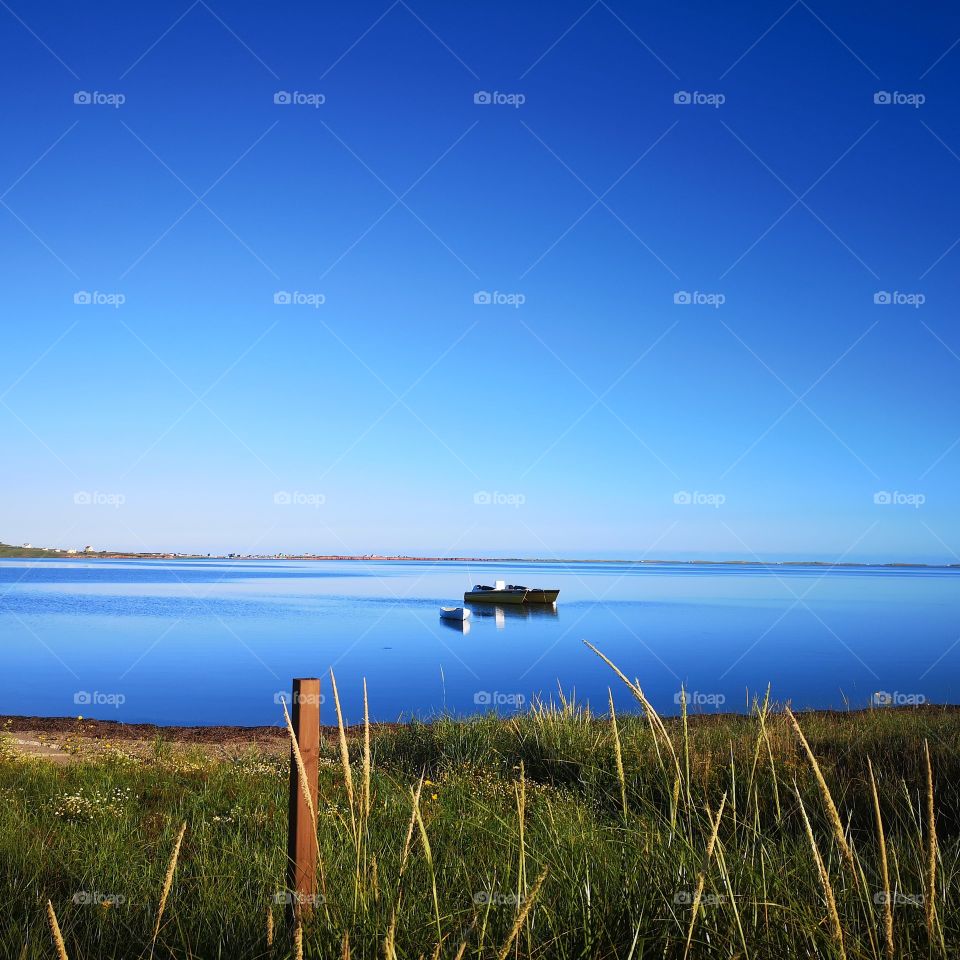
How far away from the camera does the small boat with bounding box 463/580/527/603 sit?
56.7m

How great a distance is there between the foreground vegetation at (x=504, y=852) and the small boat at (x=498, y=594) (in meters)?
46.2

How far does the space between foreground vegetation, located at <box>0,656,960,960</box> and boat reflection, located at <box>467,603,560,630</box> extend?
43399mm

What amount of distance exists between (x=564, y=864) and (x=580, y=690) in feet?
70.0

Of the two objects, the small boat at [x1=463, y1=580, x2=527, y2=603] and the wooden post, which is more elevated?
the small boat at [x1=463, y1=580, x2=527, y2=603]

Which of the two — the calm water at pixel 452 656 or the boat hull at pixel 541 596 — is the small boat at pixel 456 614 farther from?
the boat hull at pixel 541 596

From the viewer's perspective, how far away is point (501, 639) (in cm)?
4106

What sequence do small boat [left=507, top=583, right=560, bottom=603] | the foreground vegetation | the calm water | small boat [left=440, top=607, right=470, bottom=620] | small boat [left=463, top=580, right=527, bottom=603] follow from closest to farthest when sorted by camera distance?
the foreground vegetation < the calm water < small boat [left=440, top=607, right=470, bottom=620] < small boat [left=507, top=583, right=560, bottom=603] < small boat [left=463, top=580, right=527, bottom=603]

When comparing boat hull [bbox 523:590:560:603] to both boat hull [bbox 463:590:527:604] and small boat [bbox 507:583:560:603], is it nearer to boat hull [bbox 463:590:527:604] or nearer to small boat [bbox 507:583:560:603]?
small boat [bbox 507:583:560:603]

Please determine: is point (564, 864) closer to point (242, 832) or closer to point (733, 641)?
point (242, 832)

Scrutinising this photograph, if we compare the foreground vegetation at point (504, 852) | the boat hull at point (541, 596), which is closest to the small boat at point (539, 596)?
the boat hull at point (541, 596)

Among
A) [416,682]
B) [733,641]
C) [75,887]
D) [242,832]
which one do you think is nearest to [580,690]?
[416,682]

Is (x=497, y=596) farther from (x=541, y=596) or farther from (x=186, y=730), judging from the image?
(x=186, y=730)

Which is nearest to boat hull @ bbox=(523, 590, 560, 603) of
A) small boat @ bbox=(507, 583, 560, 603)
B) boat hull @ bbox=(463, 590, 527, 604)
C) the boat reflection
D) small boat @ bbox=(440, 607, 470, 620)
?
small boat @ bbox=(507, 583, 560, 603)

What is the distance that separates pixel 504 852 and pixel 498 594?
A: 5408cm
